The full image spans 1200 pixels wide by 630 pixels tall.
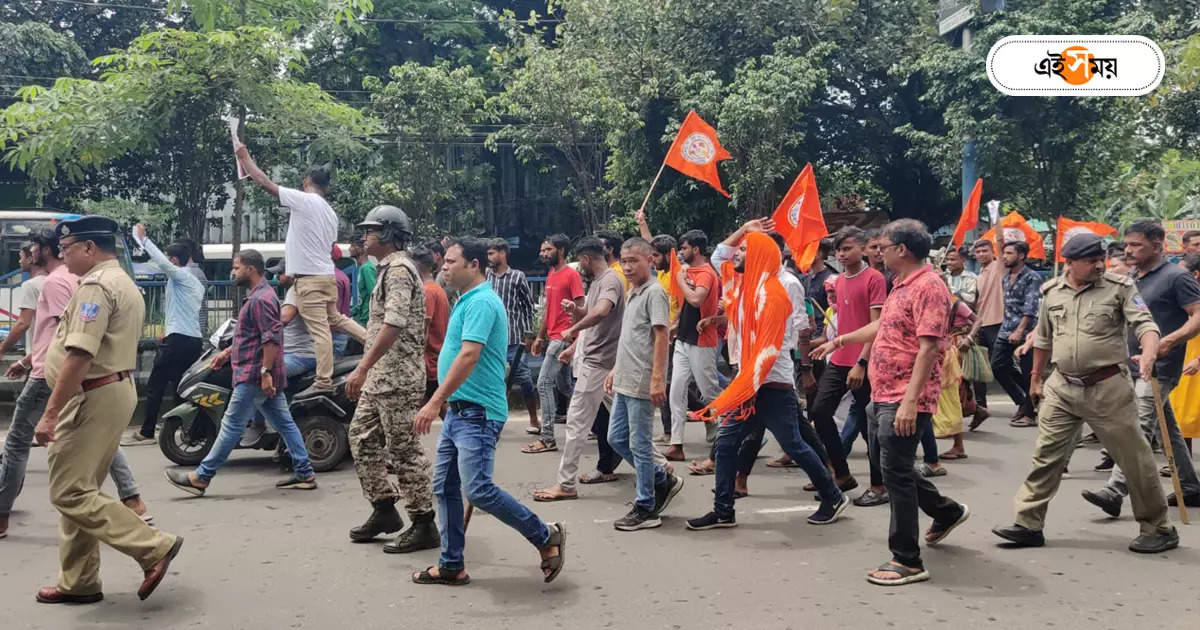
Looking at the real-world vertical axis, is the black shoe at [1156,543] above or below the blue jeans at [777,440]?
below

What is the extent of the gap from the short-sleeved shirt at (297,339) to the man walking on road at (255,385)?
→ 0.81m

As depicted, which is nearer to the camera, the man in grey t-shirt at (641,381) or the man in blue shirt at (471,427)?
the man in blue shirt at (471,427)

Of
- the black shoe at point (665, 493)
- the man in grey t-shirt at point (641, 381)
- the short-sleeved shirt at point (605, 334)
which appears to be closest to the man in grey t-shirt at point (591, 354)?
the short-sleeved shirt at point (605, 334)

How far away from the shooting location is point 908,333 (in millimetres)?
5285

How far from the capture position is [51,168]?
15992 millimetres

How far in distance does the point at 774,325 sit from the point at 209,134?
548 inches

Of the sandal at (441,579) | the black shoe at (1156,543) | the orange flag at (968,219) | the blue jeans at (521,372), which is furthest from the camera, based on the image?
the orange flag at (968,219)

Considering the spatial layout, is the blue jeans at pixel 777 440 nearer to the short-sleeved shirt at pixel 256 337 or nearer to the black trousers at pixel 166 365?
the short-sleeved shirt at pixel 256 337

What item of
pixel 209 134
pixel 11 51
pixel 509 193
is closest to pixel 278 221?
pixel 509 193

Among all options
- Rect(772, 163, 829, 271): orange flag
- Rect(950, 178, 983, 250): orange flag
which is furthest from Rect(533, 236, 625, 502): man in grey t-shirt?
Rect(950, 178, 983, 250): orange flag

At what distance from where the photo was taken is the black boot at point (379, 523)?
5777mm

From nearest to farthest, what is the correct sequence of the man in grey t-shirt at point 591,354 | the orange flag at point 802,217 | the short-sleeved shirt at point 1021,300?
the man in grey t-shirt at point 591,354
the orange flag at point 802,217
the short-sleeved shirt at point 1021,300

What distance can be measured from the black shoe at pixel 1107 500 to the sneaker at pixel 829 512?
4.32ft

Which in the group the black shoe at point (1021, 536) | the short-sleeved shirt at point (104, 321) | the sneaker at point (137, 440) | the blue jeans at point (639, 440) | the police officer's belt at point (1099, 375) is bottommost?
the sneaker at point (137, 440)
